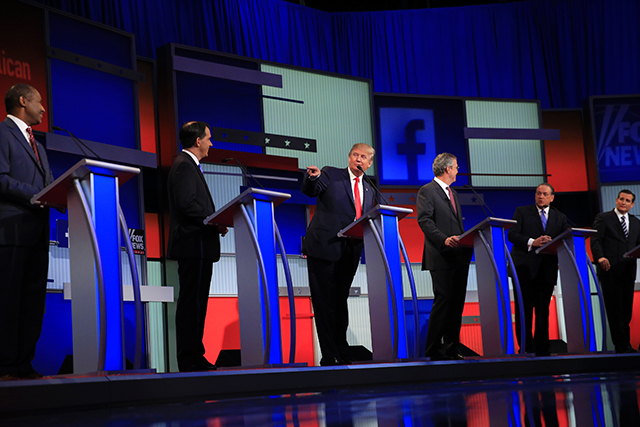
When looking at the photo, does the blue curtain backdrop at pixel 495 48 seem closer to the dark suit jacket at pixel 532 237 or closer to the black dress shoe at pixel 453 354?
the dark suit jacket at pixel 532 237

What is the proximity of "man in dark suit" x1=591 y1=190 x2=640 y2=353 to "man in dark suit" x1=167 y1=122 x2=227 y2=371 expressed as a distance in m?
3.35

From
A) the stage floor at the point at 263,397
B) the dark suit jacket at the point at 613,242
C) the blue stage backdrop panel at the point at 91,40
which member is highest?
the blue stage backdrop panel at the point at 91,40

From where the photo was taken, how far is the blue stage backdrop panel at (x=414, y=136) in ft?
22.2

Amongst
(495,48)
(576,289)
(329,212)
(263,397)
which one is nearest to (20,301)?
(263,397)

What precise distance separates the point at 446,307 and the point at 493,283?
304mm

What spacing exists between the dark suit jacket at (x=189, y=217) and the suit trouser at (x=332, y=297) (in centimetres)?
58

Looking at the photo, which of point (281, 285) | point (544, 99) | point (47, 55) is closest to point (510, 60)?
point (544, 99)

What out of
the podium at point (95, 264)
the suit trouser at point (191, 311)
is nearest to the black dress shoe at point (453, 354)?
the suit trouser at point (191, 311)

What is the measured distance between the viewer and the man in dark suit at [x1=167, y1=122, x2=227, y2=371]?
117 inches

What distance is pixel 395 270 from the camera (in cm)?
326

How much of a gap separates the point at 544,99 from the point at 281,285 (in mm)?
4070

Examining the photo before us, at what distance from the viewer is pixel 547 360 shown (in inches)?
145

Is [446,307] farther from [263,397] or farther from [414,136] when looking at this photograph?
[414,136]

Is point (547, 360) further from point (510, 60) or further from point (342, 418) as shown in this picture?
point (510, 60)
